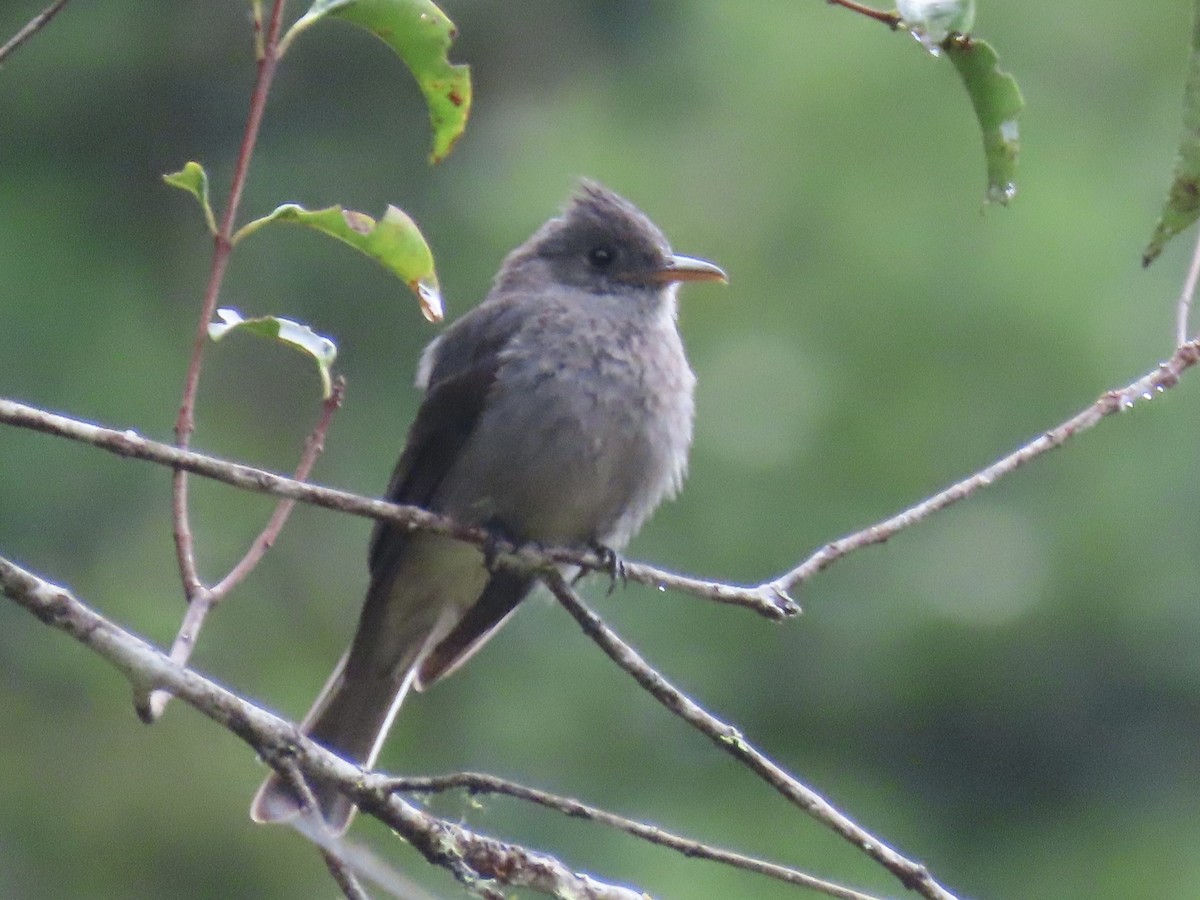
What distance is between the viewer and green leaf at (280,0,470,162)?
122 inches

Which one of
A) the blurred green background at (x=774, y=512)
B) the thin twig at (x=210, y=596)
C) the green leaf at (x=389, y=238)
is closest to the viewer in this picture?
the thin twig at (x=210, y=596)

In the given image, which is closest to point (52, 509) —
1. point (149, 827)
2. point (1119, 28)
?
point (149, 827)

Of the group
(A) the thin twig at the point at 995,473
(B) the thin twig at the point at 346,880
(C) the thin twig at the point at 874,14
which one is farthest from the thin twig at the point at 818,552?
(C) the thin twig at the point at 874,14

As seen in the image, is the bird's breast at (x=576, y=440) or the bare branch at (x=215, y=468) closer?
the bare branch at (x=215, y=468)

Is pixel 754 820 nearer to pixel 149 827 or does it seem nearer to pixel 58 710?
pixel 149 827

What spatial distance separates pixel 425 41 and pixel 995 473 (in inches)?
46.9

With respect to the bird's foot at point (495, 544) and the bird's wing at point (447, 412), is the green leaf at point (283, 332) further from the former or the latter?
the bird's wing at point (447, 412)

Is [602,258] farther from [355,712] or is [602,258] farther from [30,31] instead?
[30,31]

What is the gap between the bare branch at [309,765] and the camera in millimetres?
2996

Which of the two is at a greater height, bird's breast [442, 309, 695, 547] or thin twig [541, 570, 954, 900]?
bird's breast [442, 309, 695, 547]

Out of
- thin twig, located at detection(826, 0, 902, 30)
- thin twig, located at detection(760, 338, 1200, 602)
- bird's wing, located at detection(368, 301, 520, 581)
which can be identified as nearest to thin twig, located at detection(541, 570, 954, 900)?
thin twig, located at detection(760, 338, 1200, 602)

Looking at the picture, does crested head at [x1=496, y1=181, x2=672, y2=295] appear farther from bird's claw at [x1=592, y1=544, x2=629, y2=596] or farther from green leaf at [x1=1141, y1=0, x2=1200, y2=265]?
green leaf at [x1=1141, y1=0, x2=1200, y2=265]

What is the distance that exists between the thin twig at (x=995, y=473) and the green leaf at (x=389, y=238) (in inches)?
29.6

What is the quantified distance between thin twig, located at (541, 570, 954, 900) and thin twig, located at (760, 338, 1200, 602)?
269 mm
